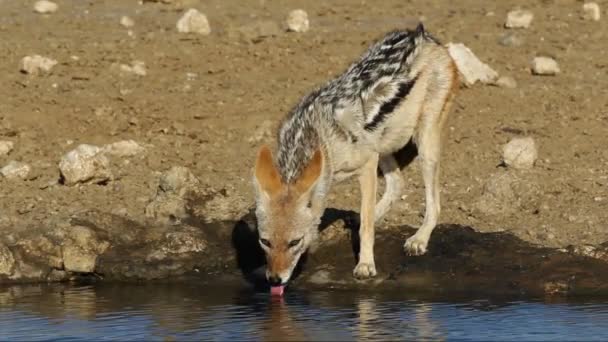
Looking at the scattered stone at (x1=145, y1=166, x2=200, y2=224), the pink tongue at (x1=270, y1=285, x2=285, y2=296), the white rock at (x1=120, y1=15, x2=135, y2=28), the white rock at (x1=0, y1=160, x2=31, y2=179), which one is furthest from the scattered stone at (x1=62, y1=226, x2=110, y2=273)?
the white rock at (x1=120, y1=15, x2=135, y2=28)

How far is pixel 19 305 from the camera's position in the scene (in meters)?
9.12

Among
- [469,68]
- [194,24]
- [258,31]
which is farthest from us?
[194,24]

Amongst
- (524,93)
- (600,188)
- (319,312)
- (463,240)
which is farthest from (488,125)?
(319,312)

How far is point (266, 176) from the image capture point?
29.5 ft

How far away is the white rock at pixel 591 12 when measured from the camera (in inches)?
632

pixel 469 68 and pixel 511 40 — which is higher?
pixel 511 40

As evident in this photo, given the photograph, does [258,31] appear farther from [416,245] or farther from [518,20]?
[416,245]

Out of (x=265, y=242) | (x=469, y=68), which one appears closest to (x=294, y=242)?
(x=265, y=242)

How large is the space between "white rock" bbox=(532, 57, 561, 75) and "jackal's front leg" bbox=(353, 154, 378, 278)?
495 cm

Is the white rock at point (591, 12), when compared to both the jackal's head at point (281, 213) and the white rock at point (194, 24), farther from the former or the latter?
the jackal's head at point (281, 213)

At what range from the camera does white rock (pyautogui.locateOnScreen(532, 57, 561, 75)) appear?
46.7ft

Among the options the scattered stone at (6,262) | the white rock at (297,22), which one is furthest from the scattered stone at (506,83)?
the scattered stone at (6,262)

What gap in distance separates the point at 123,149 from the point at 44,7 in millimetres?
4694

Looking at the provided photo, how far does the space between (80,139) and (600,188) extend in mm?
4466
